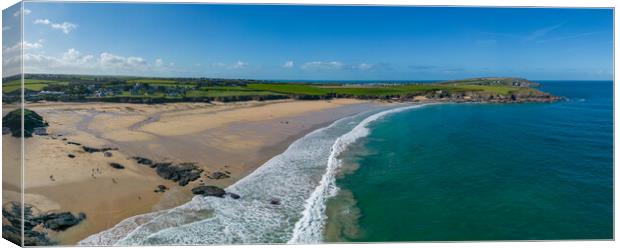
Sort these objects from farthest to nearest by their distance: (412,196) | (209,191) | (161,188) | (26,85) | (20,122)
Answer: (412,196) → (209,191) → (161,188) → (26,85) → (20,122)

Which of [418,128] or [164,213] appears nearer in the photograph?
[164,213]

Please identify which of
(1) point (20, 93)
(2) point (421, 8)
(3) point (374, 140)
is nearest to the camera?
(1) point (20, 93)

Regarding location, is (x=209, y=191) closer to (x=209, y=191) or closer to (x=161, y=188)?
(x=209, y=191)

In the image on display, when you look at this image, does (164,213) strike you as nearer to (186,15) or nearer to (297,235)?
(297,235)

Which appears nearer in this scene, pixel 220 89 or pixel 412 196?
pixel 412 196

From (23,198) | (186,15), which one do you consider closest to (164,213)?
(23,198)

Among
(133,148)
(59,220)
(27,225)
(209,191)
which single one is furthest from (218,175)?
(27,225)
